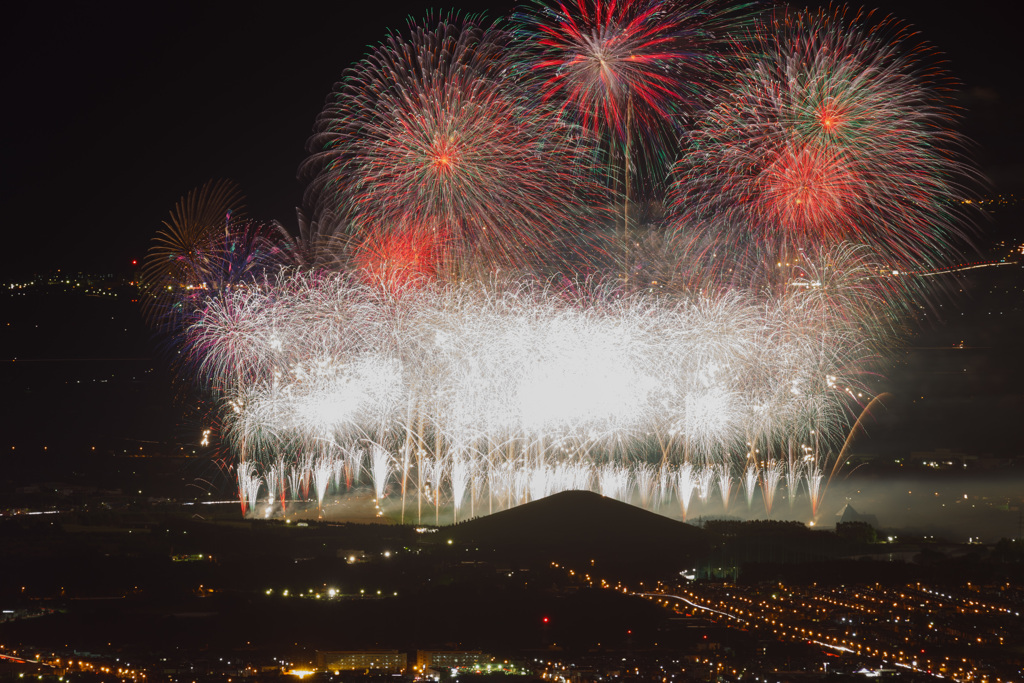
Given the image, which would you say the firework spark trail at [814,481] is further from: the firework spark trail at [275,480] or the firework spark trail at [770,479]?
the firework spark trail at [275,480]

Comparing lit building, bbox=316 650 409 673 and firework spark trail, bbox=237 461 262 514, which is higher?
firework spark trail, bbox=237 461 262 514

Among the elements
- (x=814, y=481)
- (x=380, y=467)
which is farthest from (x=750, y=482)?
(x=380, y=467)

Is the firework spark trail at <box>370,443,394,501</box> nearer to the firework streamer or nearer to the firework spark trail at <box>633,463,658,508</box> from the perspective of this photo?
the firework spark trail at <box>633,463,658,508</box>

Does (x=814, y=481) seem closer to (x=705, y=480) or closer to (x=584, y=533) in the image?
(x=705, y=480)

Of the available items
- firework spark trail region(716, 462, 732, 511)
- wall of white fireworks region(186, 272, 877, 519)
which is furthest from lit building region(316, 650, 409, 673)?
firework spark trail region(716, 462, 732, 511)

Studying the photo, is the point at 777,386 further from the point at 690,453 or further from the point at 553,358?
the point at 553,358

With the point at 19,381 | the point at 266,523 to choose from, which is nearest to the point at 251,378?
the point at 266,523
